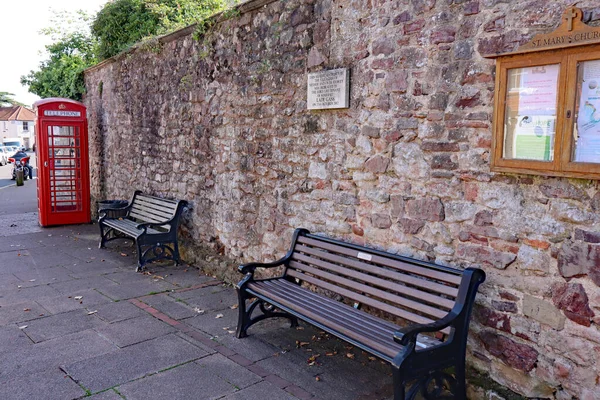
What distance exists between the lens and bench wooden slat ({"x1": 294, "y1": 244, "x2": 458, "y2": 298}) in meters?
3.23

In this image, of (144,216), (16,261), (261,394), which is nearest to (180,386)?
(261,394)

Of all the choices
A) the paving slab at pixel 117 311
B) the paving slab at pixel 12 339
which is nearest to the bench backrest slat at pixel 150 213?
the paving slab at pixel 117 311

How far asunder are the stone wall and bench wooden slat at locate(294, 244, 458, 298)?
217mm

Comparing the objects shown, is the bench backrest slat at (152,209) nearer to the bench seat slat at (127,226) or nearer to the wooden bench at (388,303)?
the bench seat slat at (127,226)

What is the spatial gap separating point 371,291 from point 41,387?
2.40m

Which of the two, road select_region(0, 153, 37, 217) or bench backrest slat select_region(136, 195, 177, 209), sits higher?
bench backrest slat select_region(136, 195, 177, 209)

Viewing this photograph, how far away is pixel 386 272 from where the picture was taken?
3686 mm

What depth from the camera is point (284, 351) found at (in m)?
4.00

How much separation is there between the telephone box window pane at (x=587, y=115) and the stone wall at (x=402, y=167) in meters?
0.16

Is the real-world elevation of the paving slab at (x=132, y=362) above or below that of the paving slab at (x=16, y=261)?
below

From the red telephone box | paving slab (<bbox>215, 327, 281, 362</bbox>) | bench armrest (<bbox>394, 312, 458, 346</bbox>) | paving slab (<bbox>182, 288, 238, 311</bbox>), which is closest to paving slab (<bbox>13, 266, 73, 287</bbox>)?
paving slab (<bbox>182, 288, 238, 311</bbox>)

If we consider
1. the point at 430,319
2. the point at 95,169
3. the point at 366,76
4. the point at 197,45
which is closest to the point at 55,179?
the point at 95,169

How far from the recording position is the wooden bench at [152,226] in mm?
6539

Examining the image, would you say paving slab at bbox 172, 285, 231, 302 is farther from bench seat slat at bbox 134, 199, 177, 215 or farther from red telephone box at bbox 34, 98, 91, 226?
red telephone box at bbox 34, 98, 91, 226
